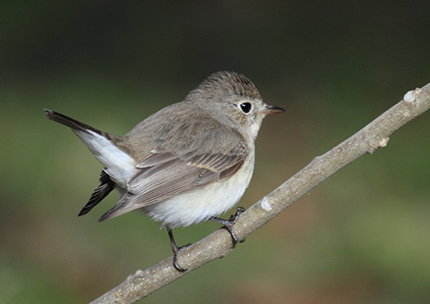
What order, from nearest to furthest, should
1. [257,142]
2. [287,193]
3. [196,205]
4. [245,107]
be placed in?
[287,193]
[196,205]
[245,107]
[257,142]

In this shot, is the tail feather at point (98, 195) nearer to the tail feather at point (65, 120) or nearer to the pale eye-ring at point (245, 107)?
the tail feather at point (65, 120)

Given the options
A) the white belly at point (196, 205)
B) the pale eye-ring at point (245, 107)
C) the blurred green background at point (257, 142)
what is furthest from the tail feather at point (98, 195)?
the pale eye-ring at point (245, 107)

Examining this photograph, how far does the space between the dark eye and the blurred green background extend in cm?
144

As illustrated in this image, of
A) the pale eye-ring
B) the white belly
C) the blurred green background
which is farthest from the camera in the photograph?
the blurred green background

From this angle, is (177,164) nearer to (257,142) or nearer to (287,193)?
(287,193)

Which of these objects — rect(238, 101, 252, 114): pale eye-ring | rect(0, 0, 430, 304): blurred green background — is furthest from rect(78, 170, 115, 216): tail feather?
rect(238, 101, 252, 114): pale eye-ring

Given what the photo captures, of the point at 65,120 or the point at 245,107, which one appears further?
the point at 245,107

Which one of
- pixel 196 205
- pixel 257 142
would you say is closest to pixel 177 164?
pixel 196 205

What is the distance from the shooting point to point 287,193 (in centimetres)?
222

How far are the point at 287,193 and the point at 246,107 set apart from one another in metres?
1.21

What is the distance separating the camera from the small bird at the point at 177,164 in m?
2.67

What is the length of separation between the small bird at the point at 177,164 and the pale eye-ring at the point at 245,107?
0.13 metres

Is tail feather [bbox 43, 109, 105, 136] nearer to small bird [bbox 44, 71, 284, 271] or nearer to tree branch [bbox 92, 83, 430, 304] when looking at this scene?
small bird [bbox 44, 71, 284, 271]

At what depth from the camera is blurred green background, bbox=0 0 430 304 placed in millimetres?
4129
